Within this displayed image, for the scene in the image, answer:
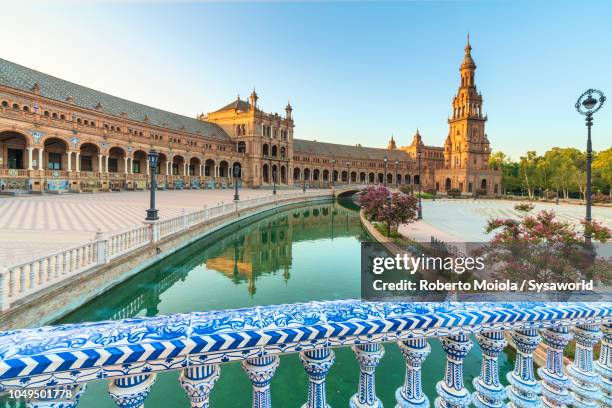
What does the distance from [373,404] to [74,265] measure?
848 centimetres

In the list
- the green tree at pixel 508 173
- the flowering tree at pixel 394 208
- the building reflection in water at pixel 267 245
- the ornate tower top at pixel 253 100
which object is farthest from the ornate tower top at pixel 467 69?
the flowering tree at pixel 394 208

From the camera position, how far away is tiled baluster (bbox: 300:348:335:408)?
175cm

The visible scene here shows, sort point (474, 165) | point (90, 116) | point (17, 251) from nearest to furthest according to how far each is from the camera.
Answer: point (17, 251) < point (90, 116) < point (474, 165)

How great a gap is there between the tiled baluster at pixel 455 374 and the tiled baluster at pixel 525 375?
0.36 meters

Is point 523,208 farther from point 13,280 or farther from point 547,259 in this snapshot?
point 13,280

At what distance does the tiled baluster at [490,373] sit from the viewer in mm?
1944

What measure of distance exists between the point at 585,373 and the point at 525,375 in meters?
0.47

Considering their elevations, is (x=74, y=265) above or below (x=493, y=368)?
below

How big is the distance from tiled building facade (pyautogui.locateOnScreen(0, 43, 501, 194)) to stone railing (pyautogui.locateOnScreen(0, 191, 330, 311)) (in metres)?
12.7

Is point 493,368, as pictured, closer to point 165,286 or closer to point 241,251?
point 165,286

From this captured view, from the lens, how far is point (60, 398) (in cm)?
137

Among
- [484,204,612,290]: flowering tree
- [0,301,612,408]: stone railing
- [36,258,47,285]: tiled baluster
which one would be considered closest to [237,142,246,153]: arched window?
[36,258,47,285]: tiled baluster

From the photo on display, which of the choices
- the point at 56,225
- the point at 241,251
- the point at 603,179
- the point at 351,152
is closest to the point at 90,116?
the point at 56,225

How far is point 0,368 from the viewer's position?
4.00ft
